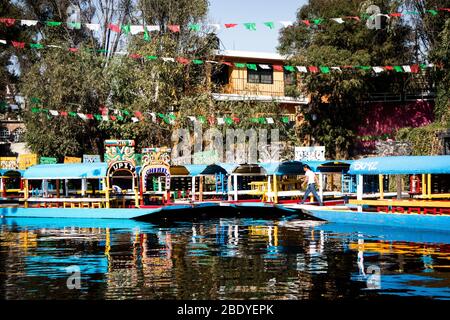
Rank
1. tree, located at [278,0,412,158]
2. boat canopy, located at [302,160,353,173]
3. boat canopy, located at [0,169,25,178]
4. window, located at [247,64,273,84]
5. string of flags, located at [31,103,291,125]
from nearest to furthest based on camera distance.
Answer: boat canopy, located at [302,160,353,173] < boat canopy, located at [0,169,25,178] < string of flags, located at [31,103,291,125] < tree, located at [278,0,412,158] < window, located at [247,64,273,84]

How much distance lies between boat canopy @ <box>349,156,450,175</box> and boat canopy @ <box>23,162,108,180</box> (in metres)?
9.88

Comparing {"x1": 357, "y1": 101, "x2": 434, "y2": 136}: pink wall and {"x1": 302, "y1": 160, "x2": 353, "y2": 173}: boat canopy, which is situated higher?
{"x1": 357, "y1": 101, "x2": 434, "y2": 136}: pink wall

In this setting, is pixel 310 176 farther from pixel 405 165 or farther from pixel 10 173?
pixel 10 173

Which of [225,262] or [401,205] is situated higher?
[401,205]

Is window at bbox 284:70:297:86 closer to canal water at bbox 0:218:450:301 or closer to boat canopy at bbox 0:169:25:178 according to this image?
boat canopy at bbox 0:169:25:178

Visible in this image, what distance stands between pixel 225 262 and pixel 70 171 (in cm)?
1442

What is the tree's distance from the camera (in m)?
42.3

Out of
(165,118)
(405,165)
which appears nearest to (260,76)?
(165,118)

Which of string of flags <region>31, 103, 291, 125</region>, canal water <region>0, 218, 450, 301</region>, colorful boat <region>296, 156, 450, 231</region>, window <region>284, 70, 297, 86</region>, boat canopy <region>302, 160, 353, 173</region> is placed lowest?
canal water <region>0, 218, 450, 301</region>

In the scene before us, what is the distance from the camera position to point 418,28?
43438 mm

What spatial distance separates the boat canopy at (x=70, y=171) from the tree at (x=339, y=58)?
16.8 metres

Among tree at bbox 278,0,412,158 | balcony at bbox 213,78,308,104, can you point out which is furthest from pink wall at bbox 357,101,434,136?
balcony at bbox 213,78,308,104

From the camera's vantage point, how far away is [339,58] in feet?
138
